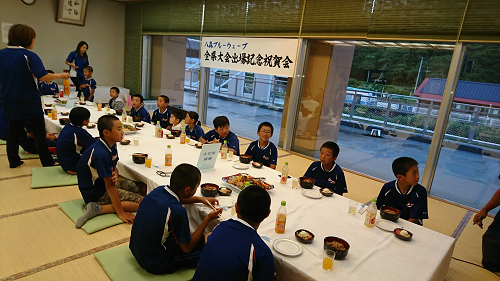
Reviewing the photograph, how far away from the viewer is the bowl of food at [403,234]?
1880 mm

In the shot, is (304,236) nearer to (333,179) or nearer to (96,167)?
(333,179)

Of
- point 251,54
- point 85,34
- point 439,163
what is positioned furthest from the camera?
point 85,34

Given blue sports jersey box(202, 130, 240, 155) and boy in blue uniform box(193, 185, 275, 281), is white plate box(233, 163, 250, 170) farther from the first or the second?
boy in blue uniform box(193, 185, 275, 281)

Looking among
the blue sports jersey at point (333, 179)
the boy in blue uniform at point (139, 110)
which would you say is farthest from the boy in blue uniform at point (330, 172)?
the boy in blue uniform at point (139, 110)

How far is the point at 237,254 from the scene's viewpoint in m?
1.32

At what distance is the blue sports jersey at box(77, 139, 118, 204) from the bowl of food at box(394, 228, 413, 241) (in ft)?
6.99

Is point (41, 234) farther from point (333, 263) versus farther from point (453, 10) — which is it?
point (453, 10)

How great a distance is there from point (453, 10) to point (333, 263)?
3.87 metres

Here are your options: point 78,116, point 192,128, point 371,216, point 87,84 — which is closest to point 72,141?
point 78,116

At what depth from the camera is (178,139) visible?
386 centimetres

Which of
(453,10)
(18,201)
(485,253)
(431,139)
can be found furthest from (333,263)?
(453,10)

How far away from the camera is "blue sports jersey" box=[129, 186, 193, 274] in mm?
1729

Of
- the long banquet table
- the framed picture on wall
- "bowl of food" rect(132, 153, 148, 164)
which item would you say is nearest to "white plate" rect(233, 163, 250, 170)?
the long banquet table

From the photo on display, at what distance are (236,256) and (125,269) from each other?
1.09m
